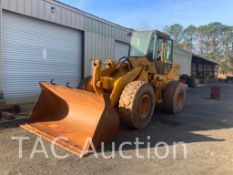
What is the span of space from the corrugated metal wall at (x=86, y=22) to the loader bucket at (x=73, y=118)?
4.58 m

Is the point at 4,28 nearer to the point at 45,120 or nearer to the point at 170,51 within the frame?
the point at 45,120

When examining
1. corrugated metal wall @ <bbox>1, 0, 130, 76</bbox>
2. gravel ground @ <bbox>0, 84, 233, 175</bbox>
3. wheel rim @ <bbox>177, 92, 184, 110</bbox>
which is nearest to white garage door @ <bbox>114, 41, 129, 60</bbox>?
corrugated metal wall @ <bbox>1, 0, 130, 76</bbox>

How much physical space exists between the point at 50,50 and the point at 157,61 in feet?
16.0

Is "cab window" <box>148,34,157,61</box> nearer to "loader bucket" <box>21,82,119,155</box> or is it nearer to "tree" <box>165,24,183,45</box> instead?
"loader bucket" <box>21,82,119,155</box>

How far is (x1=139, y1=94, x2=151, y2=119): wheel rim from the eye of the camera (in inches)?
295

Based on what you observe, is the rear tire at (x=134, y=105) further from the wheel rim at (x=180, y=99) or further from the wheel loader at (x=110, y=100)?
the wheel rim at (x=180, y=99)

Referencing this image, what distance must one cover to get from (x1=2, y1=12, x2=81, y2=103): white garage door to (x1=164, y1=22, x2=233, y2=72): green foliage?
60.3m

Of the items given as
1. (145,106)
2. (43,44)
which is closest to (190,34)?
(43,44)

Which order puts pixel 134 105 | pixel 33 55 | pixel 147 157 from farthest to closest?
pixel 33 55, pixel 134 105, pixel 147 157

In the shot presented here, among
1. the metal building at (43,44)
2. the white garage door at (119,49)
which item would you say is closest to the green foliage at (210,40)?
the white garage door at (119,49)

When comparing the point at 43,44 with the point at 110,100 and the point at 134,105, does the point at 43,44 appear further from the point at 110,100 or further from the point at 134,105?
the point at 110,100

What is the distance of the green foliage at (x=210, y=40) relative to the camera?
73.8 metres

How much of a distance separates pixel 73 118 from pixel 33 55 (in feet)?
17.9

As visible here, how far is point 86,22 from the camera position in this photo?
541 inches
